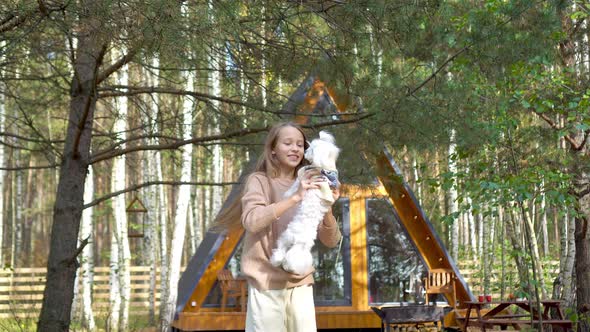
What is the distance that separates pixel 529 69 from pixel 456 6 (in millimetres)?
1072

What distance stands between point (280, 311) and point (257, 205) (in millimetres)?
432

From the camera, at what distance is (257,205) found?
3.43 m

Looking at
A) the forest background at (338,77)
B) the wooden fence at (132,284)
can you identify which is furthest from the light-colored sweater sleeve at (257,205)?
the wooden fence at (132,284)

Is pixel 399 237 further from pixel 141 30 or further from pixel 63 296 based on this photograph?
pixel 141 30

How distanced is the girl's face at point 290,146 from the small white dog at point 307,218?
15cm

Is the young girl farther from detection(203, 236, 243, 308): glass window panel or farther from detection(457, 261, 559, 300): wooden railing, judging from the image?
detection(457, 261, 559, 300): wooden railing

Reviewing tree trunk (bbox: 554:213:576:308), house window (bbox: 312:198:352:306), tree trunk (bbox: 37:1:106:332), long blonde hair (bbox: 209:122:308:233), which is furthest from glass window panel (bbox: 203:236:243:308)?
long blonde hair (bbox: 209:122:308:233)

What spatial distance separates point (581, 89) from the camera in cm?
852

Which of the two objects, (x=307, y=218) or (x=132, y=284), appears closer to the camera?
(x=307, y=218)

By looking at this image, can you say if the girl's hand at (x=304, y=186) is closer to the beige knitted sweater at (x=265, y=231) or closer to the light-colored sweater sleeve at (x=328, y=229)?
the beige knitted sweater at (x=265, y=231)

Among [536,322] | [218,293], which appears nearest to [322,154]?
[536,322]

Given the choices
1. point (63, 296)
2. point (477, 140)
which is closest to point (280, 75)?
point (477, 140)

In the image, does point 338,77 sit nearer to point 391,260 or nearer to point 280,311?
point 280,311

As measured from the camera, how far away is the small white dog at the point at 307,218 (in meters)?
3.35
